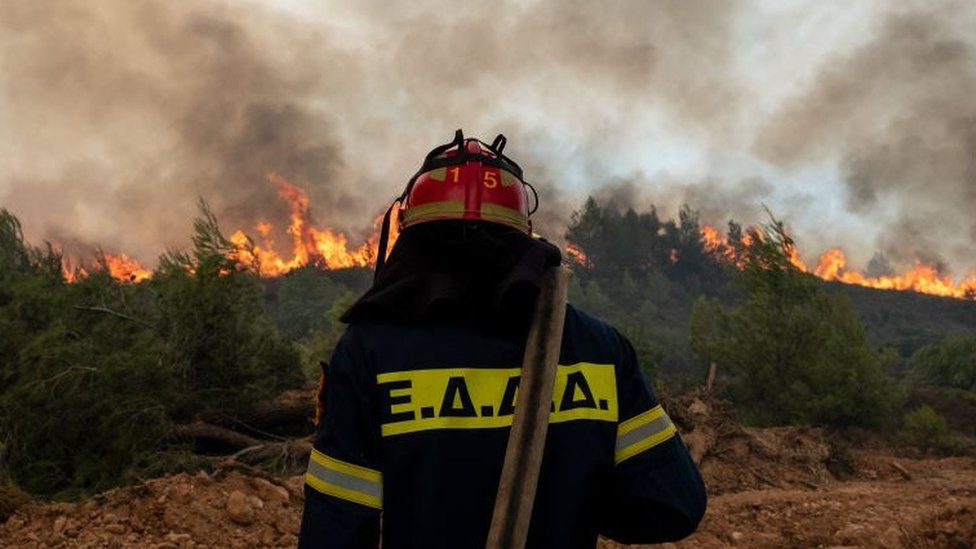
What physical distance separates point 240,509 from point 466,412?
4.91m

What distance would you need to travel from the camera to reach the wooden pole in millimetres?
1439

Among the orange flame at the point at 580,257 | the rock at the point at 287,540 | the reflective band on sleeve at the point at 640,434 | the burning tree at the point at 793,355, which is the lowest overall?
the rock at the point at 287,540

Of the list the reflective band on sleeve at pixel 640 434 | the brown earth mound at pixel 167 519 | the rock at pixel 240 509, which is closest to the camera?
the reflective band on sleeve at pixel 640 434

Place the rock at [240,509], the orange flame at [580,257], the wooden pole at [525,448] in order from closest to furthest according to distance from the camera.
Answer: the wooden pole at [525,448], the rock at [240,509], the orange flame at [580,257]

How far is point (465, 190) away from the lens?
172cm

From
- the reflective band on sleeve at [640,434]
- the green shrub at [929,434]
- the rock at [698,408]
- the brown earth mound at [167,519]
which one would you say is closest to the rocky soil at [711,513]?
the brown earth mound at [167,519]

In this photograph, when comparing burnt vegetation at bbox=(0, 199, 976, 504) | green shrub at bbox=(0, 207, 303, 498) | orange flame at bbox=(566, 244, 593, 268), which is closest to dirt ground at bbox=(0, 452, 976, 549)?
burnt vegetation at bbox=(0, 199, 976, 504)

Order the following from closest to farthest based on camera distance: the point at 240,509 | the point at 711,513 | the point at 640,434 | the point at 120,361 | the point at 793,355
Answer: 1. the point at 640,434
2. the point at 240,509
3. the point at 711,513
4. the point at 120,361
5. the point at 793,355

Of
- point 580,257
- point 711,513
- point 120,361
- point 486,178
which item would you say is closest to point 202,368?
point 120,361

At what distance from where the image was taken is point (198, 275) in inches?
511

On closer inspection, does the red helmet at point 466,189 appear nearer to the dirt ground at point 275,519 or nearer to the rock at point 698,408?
the dirt ground at point 275,519

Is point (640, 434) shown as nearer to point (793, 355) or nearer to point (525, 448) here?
point (525, 448)

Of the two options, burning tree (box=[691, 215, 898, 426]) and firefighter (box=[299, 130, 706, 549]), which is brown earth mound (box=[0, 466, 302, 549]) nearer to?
firefighter (box=[299, 130, 706, 549])

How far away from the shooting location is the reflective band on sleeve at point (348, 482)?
1.47 meters
